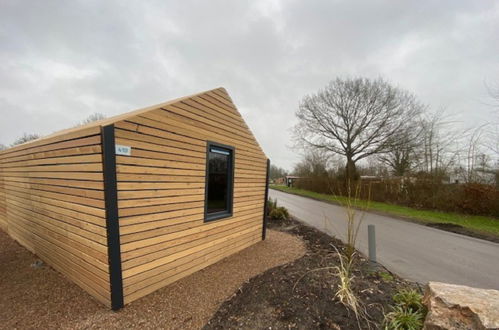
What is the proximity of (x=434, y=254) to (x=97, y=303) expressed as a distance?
6.94m

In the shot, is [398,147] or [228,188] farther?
[398,147]

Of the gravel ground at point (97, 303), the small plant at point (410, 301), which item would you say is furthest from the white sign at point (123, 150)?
the small plant at point (410, 301)

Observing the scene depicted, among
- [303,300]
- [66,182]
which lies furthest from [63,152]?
[303,300]

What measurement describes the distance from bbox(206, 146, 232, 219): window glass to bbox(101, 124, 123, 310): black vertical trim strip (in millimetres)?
1695

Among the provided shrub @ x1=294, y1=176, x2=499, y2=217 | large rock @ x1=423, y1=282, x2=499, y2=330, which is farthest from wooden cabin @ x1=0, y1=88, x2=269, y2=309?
shrub @ x1=294, y1=176, x2=499, y2=217

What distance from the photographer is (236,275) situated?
3656 millimetres

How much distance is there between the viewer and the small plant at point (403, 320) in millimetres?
2078

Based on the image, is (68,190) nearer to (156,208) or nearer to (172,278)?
(156,208)

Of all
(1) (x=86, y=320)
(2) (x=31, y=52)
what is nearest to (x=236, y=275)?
(1) (x=86, y=320)

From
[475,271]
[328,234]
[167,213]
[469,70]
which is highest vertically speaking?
[469,70]

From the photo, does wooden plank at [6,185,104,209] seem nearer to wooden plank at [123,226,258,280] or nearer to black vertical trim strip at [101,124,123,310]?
black vertical trim strip at [101,124,123,310]

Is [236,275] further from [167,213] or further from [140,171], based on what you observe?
[140,171]

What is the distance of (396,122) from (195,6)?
15.0m

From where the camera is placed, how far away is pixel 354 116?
15711 mm
